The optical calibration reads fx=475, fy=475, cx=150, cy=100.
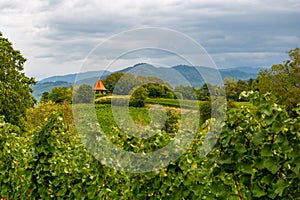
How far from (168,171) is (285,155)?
3.31ft

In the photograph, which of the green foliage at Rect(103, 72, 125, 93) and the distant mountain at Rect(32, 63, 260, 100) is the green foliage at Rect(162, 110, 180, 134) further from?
the green foliage at Rect(103, 72, 125, 93)

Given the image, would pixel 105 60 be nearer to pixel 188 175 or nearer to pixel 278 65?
pixel 188 175

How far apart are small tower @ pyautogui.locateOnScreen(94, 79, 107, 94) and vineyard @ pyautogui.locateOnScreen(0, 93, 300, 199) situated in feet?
0.41

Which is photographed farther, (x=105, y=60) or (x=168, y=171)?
(x=105, y=60)

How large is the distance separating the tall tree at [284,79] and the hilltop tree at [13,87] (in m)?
22.1

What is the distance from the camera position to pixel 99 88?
415cm

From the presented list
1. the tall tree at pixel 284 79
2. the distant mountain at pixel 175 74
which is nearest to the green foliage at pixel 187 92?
the distant mountain at pixel 175 74

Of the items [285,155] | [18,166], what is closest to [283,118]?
[285,155]

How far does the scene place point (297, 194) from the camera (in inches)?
119

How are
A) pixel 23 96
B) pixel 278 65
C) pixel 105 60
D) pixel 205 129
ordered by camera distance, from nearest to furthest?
1. pixel 205 129
2. pixel 105 60
3. pixel 23 96
4. pixel 278 65

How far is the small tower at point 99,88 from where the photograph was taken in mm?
4141

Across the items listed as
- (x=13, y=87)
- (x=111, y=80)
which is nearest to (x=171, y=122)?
(x=111, y=80)

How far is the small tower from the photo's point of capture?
4.14m

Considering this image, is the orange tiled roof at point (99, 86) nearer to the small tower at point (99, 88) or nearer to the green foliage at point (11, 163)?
the small tower at point (99, 88)
